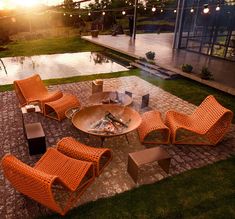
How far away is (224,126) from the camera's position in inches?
249

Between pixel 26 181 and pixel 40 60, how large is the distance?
44.1 feet

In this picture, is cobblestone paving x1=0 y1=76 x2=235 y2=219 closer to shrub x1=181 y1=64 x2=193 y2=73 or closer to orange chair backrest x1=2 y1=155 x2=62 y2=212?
orange chair backrest x1=2 y1=155 x2=62 y2=212

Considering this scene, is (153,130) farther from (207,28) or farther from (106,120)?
(207,28)

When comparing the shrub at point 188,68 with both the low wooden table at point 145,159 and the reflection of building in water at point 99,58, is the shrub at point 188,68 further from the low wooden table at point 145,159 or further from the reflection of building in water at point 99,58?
the low wooden table at point 145,159

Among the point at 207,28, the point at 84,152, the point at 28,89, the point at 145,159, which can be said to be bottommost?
the point at 145,159

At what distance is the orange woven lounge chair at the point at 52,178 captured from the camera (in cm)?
365

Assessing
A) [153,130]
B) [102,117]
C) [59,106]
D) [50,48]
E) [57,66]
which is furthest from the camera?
[50,48]

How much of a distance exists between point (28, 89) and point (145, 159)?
508cm

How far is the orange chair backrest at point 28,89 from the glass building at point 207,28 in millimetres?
10338

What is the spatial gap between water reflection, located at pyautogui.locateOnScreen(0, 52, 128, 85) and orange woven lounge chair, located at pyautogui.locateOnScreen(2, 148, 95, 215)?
7.88 meters

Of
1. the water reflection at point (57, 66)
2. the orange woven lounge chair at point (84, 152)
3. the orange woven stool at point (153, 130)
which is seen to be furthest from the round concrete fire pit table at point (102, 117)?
the water reflection at point (57, 66)

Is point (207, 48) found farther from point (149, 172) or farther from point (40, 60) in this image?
point (149, 172)

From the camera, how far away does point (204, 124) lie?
21.6ft

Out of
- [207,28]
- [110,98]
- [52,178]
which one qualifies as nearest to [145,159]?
[52,178]
